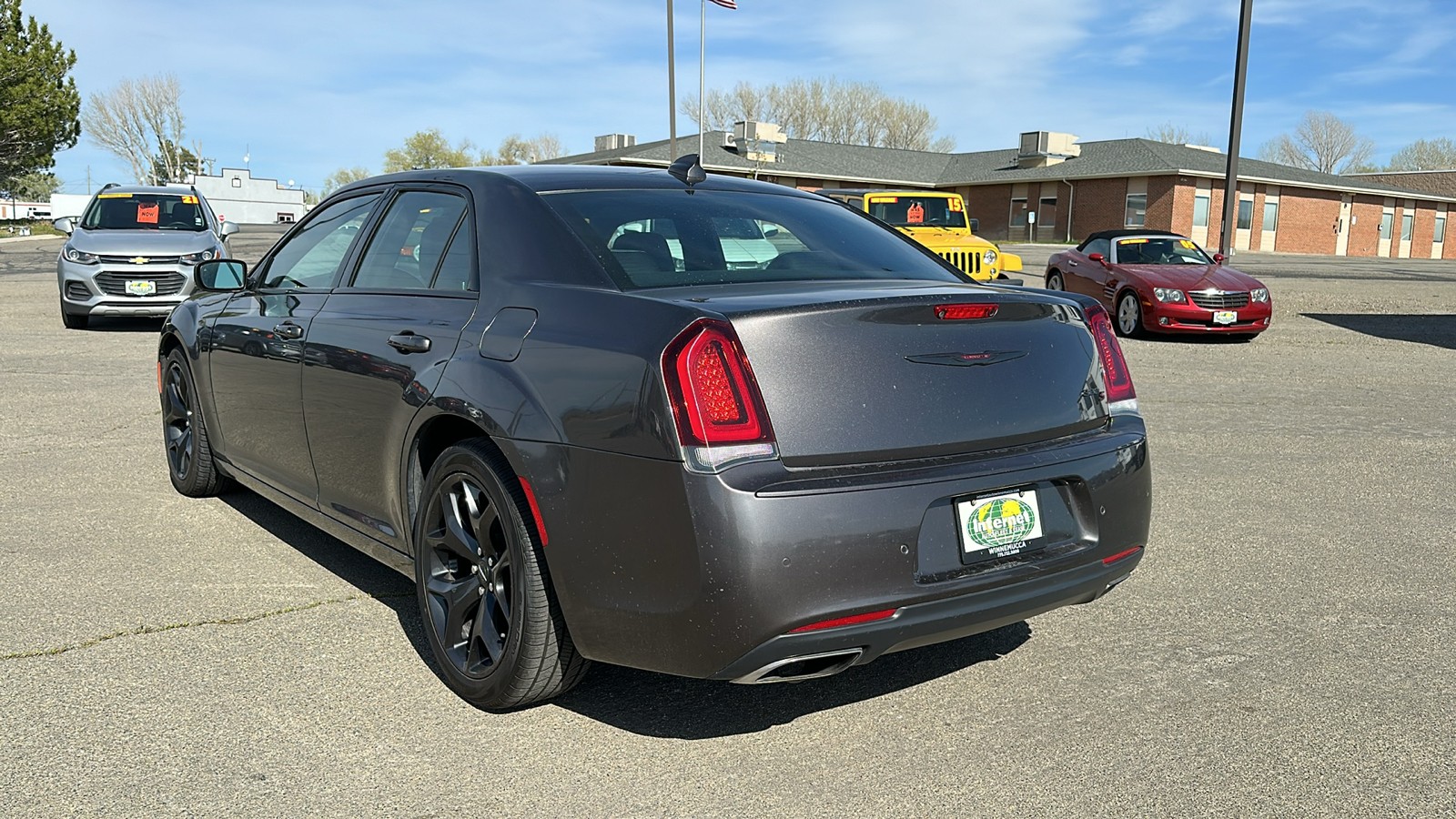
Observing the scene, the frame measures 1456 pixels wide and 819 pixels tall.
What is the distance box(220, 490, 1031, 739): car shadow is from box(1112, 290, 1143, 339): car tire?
11966 millimetres

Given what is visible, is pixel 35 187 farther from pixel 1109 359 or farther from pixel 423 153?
pixel 1109 359

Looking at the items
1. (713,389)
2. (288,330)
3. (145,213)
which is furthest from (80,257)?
(713,389)

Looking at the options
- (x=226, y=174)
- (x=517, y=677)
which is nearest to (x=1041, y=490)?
(x=517, y=677)

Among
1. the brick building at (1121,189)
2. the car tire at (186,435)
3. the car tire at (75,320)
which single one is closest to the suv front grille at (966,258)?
the car tire at (75,320)

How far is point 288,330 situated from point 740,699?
7.27 ft

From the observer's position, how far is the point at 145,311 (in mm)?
14188

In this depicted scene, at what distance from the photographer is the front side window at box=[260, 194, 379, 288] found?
14.6ft

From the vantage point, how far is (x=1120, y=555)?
11.1ft

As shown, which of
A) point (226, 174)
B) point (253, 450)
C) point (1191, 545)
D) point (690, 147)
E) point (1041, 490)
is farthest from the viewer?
point (226, 174)

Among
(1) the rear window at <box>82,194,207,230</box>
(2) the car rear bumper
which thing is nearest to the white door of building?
(1) the rear window at <box>82,194,207,230</box>

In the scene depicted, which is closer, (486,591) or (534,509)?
(534,509)

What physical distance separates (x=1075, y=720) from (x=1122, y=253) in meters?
14.0

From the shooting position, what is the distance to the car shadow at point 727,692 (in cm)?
336

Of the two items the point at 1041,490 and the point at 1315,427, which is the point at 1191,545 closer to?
the point at 1041,490
